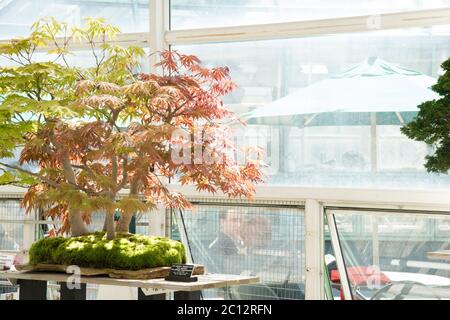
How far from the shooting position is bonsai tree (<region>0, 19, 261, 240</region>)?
12.2ft

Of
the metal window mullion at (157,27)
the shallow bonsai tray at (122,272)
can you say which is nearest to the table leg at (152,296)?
the shallow bonsai tray at (122,272)

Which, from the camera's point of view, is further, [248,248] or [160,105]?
[248,248]

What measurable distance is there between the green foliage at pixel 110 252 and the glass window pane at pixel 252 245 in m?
1.36

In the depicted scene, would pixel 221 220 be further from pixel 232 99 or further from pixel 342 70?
pixel 342 70

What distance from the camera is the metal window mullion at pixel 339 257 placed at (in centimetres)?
504

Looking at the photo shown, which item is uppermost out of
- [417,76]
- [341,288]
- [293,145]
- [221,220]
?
[417,76]

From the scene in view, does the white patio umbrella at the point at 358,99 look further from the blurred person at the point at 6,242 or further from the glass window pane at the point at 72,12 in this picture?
the blurred person at the point at 6,242

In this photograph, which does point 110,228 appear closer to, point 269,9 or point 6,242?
point 269,9

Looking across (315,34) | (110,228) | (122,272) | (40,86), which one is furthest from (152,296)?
(315,34)

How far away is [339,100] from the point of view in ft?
16.4

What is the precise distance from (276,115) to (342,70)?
1.65ft

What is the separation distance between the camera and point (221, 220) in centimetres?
533
